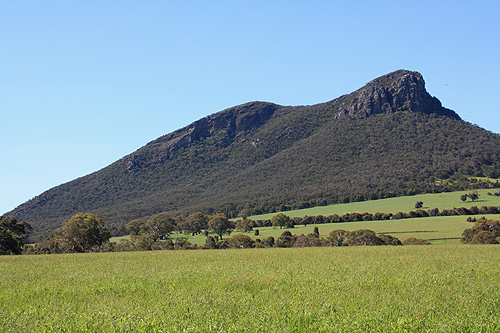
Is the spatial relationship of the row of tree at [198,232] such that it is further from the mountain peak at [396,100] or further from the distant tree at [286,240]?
the mountain peak at [396,100]

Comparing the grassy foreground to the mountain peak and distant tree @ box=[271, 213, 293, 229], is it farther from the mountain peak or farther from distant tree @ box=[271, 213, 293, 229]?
the mountain peak

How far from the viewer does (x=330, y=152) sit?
146m

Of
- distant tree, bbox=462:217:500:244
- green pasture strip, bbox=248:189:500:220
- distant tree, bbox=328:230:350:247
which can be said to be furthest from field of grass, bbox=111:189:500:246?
distant tree, bbox=328:230:350:247

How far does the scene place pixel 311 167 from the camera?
13962cm

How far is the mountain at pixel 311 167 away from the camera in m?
126

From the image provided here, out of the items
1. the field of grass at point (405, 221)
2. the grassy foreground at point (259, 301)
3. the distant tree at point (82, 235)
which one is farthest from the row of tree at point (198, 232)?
the grassy foreground at point (259, 301)

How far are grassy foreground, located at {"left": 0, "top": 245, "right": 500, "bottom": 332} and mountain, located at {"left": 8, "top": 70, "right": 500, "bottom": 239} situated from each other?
336 ft

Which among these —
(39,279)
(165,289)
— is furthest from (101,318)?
(39,279)

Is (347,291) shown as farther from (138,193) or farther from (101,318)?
(138,193)

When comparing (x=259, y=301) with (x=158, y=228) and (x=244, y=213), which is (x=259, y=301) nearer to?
(x=158, y=228)

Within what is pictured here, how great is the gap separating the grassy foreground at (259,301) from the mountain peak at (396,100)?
168 meters

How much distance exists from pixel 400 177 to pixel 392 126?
129ft

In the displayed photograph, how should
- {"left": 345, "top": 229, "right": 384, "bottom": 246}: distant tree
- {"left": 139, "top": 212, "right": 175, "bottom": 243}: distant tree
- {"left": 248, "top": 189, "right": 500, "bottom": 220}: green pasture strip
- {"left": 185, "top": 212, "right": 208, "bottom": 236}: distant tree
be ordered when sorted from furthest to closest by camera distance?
{"left": 248, "top": 189, "right": 500, "bottom": 220}: green pasture strip < {"left": 185, "top": 212, "right": 208, "bottom": 236}: distant tree < {"left": 139, "top": 212, "right": 175, "bottom": 243}: distant tree < {"left": 345, "top": 229, "right": 384, "bottom": 246}: distant tree

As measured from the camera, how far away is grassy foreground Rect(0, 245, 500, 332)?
796cm
